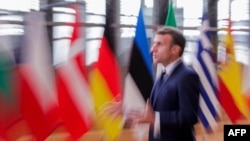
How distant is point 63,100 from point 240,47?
3121 mm

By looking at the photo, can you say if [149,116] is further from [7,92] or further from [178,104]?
[7,92]

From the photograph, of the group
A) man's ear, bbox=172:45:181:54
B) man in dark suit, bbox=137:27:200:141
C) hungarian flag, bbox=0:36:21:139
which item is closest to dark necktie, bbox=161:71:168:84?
man in dark suit, bbox=137:27:200:141

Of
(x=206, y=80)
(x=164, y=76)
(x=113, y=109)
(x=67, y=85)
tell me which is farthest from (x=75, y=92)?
(x=206, y=80)

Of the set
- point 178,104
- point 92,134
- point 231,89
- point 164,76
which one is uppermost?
point 164,76

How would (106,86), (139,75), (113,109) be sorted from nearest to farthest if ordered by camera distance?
1. (113,109)
2. (139,75)
3. (106,86)

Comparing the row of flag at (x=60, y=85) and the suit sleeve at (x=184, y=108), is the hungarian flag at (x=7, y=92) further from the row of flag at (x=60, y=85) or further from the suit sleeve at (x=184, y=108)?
the suit sleeve at (x=184, y=108)

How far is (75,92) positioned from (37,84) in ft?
1.08

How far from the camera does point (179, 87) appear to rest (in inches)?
114

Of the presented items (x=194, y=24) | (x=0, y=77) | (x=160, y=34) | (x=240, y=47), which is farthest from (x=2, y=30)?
(x=240, y=47)

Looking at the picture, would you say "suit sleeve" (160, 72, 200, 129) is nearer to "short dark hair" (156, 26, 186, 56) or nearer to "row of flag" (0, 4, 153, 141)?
"short dark hair" (156, 26, 186, 56)

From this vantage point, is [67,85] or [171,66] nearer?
[171,66]

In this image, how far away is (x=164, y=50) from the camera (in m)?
3.02

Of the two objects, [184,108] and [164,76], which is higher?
[164,76]

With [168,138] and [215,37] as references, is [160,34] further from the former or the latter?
[215,37]
